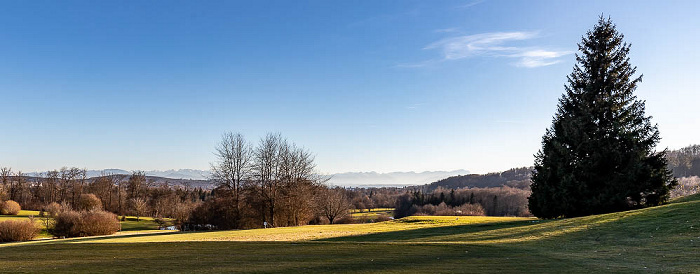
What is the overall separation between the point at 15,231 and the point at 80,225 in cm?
571

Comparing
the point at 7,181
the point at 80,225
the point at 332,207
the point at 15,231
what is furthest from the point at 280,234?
the point at 7,181

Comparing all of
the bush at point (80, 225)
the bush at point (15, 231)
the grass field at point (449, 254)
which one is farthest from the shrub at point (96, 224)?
the grass field at point (449, 254)

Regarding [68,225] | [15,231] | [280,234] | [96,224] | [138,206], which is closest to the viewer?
[280,234]

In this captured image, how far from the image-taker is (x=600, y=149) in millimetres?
29375

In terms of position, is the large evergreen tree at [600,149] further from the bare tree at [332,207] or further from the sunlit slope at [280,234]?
the bare tree at [332,207]

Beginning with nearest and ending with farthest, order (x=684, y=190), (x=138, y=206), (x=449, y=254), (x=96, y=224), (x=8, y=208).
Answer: (x=449, y=254), (x=96, y=224), (x=684, y=190), (x=8, y=208), (x=138, y=206)

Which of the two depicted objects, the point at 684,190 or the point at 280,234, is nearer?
the point at 280,234

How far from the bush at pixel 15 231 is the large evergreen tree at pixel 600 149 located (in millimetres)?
51302

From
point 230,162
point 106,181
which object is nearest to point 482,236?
point 230,162

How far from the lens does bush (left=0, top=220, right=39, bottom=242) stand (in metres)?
39.5

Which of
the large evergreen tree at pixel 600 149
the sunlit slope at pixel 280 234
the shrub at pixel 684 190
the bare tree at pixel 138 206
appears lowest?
the bare tree at pixel 138 206

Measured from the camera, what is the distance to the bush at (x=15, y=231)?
3953 centimetres

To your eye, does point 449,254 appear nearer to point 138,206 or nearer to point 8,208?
point 138,206

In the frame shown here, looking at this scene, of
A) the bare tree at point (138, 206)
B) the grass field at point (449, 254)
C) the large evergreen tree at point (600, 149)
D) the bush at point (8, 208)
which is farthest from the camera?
the bare tree at point (138, 206)
